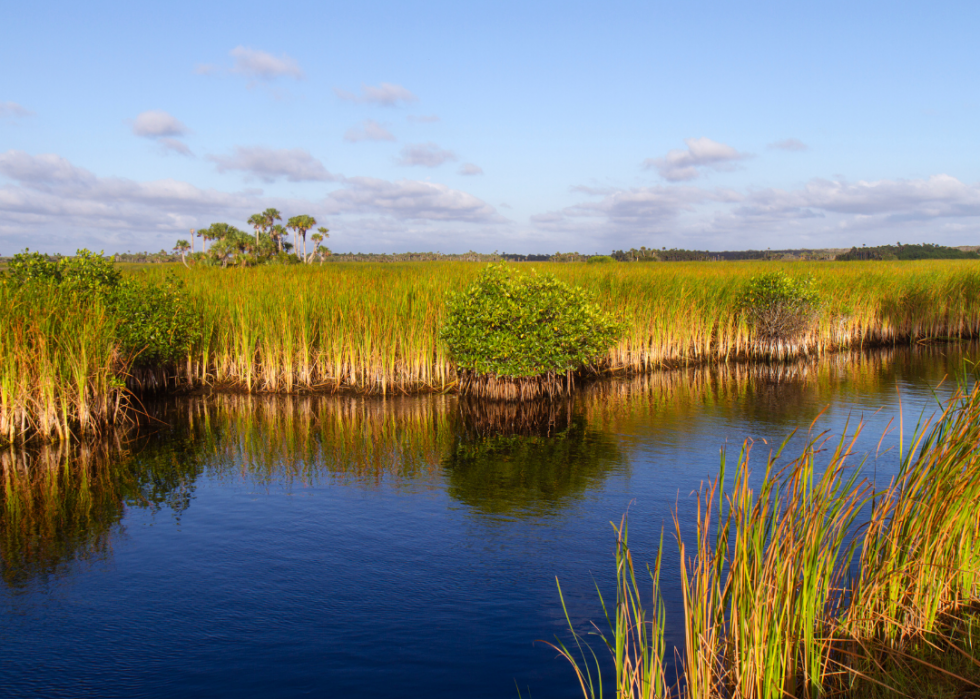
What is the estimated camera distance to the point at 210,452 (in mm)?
9414

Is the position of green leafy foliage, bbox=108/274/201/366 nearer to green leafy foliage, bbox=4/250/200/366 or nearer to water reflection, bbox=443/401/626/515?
green leafy foliage, bbox=4/250/200/366

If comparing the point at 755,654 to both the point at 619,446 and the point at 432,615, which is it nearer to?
the point at 432,615

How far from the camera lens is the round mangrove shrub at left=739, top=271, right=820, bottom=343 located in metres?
17.2

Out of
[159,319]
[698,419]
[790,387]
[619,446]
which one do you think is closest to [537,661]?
[619,446]

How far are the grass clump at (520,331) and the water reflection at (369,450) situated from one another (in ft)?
2.12

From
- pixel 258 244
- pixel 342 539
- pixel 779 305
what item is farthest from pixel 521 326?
pixel 258 244

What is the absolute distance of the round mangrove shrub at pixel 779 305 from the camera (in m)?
17.2

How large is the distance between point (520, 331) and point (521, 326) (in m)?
0.09

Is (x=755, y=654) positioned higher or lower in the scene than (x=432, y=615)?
higher

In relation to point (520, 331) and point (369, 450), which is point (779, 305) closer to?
point (520, 331)

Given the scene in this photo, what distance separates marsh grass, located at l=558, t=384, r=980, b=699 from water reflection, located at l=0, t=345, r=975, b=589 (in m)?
3.50

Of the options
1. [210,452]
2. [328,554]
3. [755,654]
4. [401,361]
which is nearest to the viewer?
[755,654]

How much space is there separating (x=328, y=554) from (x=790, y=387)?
1110 cm

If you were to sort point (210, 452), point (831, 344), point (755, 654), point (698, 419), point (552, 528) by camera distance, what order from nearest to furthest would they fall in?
point (755, 654) < point (552, 528) < point (210, 452) < point (698, 419) < point (831, 344)
